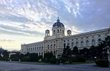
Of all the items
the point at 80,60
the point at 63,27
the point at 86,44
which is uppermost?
the point at 63,27

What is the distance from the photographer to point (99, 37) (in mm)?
99375

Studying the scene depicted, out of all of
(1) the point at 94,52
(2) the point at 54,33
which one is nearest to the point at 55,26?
(2) the point at 54,33

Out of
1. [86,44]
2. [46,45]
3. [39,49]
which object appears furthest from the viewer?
[39,49]

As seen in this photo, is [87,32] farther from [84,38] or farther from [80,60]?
[80,60]

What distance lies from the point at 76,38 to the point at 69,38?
577 cm

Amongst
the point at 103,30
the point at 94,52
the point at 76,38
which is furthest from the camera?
the point at 76,38

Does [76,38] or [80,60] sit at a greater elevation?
[76,38]

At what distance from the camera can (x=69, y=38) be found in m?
120

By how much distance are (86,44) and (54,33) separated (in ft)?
84.2

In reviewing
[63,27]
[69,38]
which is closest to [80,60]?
[69,38]

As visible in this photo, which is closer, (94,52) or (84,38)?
(94,52)

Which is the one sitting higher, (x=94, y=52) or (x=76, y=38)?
(x=76, y=38)

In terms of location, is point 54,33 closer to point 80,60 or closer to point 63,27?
point 63,27

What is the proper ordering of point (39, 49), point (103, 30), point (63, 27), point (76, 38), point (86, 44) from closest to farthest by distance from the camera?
point (103, 30) < point (86, 44) < point (76, 38) < point (63, 27) < point (39, 49)
